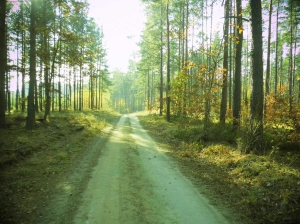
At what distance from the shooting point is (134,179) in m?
6.23

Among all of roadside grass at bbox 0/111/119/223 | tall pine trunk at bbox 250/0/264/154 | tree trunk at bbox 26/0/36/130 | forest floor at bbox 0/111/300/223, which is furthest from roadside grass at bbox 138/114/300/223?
tree trunk at bbox 26/0/36/130

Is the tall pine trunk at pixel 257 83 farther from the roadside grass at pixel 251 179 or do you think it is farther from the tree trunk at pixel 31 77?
the tree trunk at pixel 31 77

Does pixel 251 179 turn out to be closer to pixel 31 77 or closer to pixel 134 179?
pixel 134 179

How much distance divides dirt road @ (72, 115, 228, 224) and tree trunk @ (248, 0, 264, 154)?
359 cm

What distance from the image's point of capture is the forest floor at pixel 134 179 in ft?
14.3

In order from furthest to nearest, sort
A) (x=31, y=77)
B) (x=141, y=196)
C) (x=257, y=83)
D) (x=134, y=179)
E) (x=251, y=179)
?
(x=31, y=77), (x=257, y=83), (x=134, y=179), (x=251, y=179), (x=141, y=196)

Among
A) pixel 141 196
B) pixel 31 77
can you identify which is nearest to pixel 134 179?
pixel 141 196

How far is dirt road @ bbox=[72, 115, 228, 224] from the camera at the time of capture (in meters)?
4.15

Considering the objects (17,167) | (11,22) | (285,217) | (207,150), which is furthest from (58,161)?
(11,22)

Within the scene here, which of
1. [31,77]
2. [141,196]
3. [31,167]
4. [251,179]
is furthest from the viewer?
[31,77]

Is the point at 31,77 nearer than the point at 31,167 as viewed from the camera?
No

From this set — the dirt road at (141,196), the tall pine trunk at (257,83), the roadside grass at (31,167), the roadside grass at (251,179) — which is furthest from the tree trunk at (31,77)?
the tall pine trunk at (257,83)

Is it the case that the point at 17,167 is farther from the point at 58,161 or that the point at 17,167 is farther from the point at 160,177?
the point at 160,177

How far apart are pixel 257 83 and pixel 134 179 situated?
6.32 m
